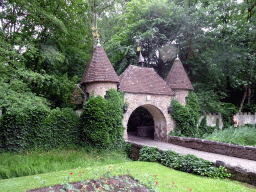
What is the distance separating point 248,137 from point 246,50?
8.86 metres

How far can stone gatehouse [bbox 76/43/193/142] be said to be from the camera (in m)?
11.2

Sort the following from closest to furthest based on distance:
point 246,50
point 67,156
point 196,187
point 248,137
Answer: point 196,187
point 67,156
point 248,137
point 246,50

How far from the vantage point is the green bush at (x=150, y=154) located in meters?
8.38

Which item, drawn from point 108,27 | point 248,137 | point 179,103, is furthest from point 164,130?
point 108,27

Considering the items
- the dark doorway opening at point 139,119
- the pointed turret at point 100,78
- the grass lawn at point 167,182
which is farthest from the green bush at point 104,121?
the dark doorway opening at point 139,119

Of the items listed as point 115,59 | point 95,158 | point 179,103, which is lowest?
point 95,158

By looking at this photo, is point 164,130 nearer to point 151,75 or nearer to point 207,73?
point 151,75

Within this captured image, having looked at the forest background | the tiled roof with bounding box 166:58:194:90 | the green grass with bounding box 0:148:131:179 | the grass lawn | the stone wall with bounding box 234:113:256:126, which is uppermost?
the forest background

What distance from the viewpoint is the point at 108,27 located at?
2291 centimetres

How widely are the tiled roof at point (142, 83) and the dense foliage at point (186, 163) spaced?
14.6 ft

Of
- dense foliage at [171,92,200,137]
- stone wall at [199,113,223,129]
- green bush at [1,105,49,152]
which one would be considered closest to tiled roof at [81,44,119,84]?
green bush at [1,105,49,152]

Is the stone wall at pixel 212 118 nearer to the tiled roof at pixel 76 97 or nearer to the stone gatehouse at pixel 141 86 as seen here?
the stone gatehouse at pixel 141 86

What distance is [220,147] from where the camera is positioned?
9414 mm

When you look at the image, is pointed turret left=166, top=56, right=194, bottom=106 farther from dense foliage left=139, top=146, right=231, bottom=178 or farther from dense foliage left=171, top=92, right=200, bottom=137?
dense foliage left=139, top=146, right=231, bottom=178
